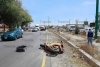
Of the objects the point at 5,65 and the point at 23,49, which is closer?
the point at 5,65

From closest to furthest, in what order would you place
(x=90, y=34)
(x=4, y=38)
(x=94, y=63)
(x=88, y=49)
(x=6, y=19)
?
(x=94, y=63) < (x=88, y=49) < (x=90, y=34) < (x=4, y=38) < (x=6, y=19)

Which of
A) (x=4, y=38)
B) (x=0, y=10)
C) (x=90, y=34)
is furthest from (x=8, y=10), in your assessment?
(x=90, y=34)

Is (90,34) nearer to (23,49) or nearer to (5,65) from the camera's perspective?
(23,49)

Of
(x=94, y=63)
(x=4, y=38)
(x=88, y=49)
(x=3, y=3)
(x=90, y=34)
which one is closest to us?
(x=94, y=63)

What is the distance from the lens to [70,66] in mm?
10031

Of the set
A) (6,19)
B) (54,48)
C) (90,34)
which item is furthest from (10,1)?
(54,48)

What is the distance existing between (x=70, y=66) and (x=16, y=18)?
37459mm

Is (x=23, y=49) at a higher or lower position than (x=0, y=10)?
lower

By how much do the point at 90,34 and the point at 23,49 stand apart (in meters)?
6.20

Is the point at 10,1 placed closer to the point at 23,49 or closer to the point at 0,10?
the point at 0,10

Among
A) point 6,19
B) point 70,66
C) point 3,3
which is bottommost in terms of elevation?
point 70,66

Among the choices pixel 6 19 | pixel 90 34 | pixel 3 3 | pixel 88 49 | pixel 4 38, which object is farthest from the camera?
pixel 6 19

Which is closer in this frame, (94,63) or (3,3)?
(94,63)

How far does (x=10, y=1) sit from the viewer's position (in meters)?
40.7
